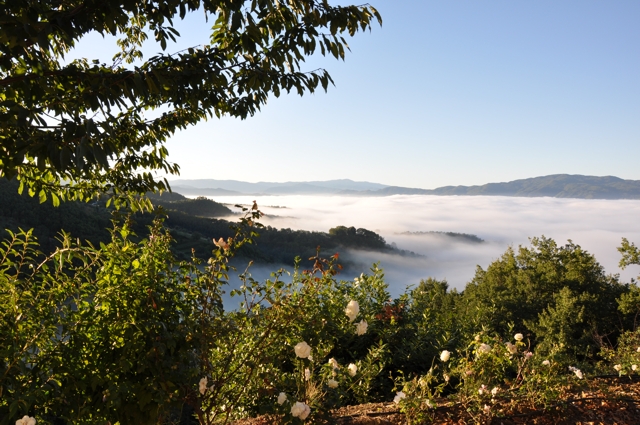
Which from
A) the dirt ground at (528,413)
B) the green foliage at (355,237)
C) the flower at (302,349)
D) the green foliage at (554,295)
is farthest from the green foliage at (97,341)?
the green foliage at (355,237)

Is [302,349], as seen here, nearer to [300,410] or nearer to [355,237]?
[300,410]

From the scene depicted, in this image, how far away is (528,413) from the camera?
3.67 m

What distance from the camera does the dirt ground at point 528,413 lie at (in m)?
3.46

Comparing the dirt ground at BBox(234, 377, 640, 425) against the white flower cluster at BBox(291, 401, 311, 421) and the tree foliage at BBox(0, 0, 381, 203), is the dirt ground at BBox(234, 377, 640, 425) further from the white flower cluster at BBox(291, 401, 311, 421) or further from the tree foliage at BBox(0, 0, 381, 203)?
the tree foliage at BBox(0, 0, 381, 203)

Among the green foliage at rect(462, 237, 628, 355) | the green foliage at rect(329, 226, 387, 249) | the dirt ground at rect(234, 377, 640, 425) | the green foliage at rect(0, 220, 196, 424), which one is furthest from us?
the green foliage at rect(329, 226, 387, 249)

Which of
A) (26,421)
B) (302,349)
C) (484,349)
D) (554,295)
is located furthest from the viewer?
(554,295)

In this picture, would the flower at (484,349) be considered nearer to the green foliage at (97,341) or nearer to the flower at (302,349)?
the flower at (302,349)

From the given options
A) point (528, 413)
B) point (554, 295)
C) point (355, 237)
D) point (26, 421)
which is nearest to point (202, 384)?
point (26, 421)

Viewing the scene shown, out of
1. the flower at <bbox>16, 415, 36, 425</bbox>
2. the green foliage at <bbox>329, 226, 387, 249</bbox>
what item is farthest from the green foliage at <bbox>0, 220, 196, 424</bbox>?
the green foliage at <bbox>329, 226, 387, 249</bbox>

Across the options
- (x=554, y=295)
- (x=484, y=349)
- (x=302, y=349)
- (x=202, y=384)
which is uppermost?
(x=302, y=349)

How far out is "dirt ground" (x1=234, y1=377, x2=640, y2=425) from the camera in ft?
11.4

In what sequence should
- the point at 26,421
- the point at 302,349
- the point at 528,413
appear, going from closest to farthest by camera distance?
the point at 26,421 → the point at 302,349 → the point at 528,413

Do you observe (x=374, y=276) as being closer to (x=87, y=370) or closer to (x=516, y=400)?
(x=516, y=400)

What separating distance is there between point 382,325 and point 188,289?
3.82m
